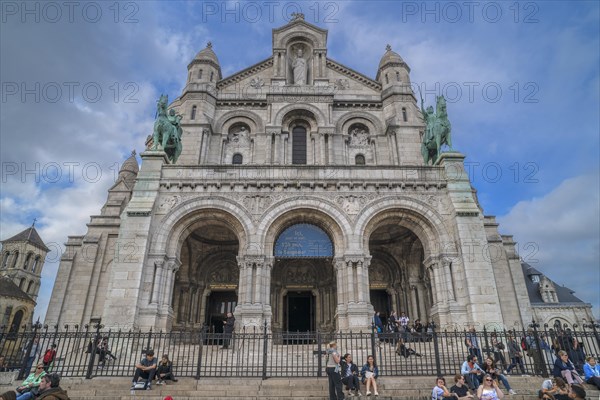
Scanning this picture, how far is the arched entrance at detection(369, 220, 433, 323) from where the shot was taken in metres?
19.9

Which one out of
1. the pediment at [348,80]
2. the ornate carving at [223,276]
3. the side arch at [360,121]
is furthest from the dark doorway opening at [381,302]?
the pediment at [348,80]

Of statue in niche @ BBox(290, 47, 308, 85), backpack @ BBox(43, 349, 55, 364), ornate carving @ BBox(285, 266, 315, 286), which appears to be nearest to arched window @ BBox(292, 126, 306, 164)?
statue in niche @ BBox(290, 47, 308, 85)

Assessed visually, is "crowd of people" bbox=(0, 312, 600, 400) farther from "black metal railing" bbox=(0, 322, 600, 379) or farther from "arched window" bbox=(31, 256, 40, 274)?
"arched window" bbox=(31, 256, 40, 274)

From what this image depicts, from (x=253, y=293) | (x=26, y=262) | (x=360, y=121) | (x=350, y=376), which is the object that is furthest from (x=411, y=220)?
(x=26, y=262)

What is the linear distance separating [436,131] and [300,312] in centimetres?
1273

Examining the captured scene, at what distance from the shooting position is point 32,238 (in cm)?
5209

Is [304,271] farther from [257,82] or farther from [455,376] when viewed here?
[257,82]

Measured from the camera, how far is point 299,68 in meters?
29.3

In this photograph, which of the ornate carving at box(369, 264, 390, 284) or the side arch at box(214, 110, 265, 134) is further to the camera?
the side arch at box(214, 110, 265, 134)

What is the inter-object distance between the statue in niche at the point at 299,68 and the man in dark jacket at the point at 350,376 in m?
22.4

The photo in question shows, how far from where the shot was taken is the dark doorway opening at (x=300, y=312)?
21719 millimetres

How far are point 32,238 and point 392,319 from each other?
5406cm

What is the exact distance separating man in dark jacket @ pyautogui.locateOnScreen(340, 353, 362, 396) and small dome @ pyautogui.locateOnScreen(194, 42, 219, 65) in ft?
81.5

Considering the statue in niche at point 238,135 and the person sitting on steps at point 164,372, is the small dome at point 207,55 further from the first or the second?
the person sitting on steps at point 164,372
